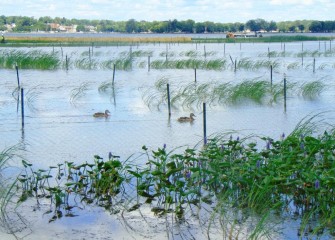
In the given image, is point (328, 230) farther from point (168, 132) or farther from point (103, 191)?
point (168, 132)

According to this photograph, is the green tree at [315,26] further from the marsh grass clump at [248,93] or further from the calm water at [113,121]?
the marsh grass clump at [248,93]

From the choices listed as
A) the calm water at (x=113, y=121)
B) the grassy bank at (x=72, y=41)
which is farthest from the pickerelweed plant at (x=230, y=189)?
the grassy bank at (x=72, y=41)

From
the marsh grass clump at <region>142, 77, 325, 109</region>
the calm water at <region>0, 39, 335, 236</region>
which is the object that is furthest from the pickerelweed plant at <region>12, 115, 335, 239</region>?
the marsh grass clump at <region>142, 77, 325, 109</region>

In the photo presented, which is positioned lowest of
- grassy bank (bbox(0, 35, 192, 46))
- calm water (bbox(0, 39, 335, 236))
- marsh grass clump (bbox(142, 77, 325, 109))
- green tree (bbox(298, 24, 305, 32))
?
calm water (bbox(0, 39, 335, 236))

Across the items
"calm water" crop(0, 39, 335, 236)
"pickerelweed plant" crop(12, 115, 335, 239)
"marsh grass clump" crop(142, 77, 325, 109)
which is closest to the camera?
"pickerelweed plant" crop(12, 115, 335, 239)

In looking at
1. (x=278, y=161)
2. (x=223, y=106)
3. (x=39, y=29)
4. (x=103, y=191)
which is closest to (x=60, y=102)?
(x=223, y=106)

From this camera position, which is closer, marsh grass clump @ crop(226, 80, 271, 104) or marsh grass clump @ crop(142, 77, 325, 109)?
marsh grass clump @ crop(142, 77, 325, 109)

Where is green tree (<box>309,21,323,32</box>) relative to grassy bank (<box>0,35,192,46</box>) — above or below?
above

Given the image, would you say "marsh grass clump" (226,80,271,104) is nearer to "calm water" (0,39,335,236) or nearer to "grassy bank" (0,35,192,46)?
"calm water" (0,39,335,236)

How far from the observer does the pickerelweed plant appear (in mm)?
6352

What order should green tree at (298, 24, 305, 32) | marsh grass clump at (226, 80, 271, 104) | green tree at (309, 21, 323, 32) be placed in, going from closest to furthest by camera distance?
marsh grass clump at (226, 80, 271, 104)
green tree at (309, 21, 323, 32)
green tree at (298, 24, 305, 32)

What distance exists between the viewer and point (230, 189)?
21.7 ft

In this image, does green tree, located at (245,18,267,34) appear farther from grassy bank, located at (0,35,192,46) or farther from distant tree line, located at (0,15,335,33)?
grassy bank, located at (0,35,192,46)

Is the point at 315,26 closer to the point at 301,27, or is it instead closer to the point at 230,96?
the point at 301,27
